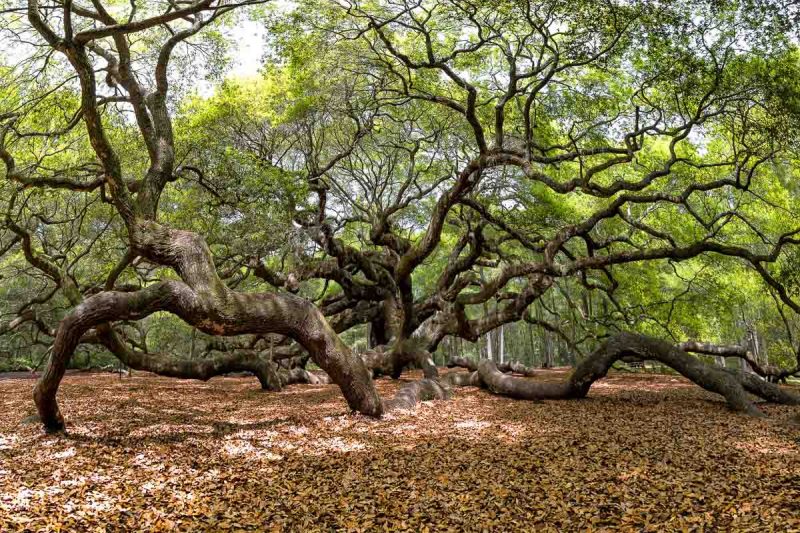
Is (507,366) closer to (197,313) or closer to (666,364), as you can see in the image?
(666,364)

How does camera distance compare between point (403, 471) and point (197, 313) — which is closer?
point (403, 471)

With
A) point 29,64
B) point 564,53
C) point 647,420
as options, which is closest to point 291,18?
point 29,64

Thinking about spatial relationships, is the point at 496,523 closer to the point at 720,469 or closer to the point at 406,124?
the point at 720,469

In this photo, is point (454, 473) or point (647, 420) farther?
point (647, 420)

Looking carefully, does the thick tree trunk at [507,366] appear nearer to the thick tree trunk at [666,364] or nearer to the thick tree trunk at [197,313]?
the thick tree trunk at [666,364]

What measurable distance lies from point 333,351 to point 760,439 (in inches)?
215

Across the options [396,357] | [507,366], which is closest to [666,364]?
[396,357]

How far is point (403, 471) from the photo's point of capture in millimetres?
4719

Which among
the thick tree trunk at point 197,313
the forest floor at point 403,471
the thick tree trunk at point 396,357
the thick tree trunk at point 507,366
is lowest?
the thick tree trunk at point 507,366

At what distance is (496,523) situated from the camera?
140 inches

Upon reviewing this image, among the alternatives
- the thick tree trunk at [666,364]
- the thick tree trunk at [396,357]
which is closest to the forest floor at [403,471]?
the thick tree trunk at [666,364]

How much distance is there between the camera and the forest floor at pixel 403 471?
3.55 meters

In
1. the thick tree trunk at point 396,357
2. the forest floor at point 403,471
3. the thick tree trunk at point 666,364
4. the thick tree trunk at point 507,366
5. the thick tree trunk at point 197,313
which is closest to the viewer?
the forest floor at point 403,471

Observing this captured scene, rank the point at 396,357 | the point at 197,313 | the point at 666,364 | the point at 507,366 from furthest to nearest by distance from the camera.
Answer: the point at 507,366, the point at 396,357, the point at 666,364, the point at 197,313
